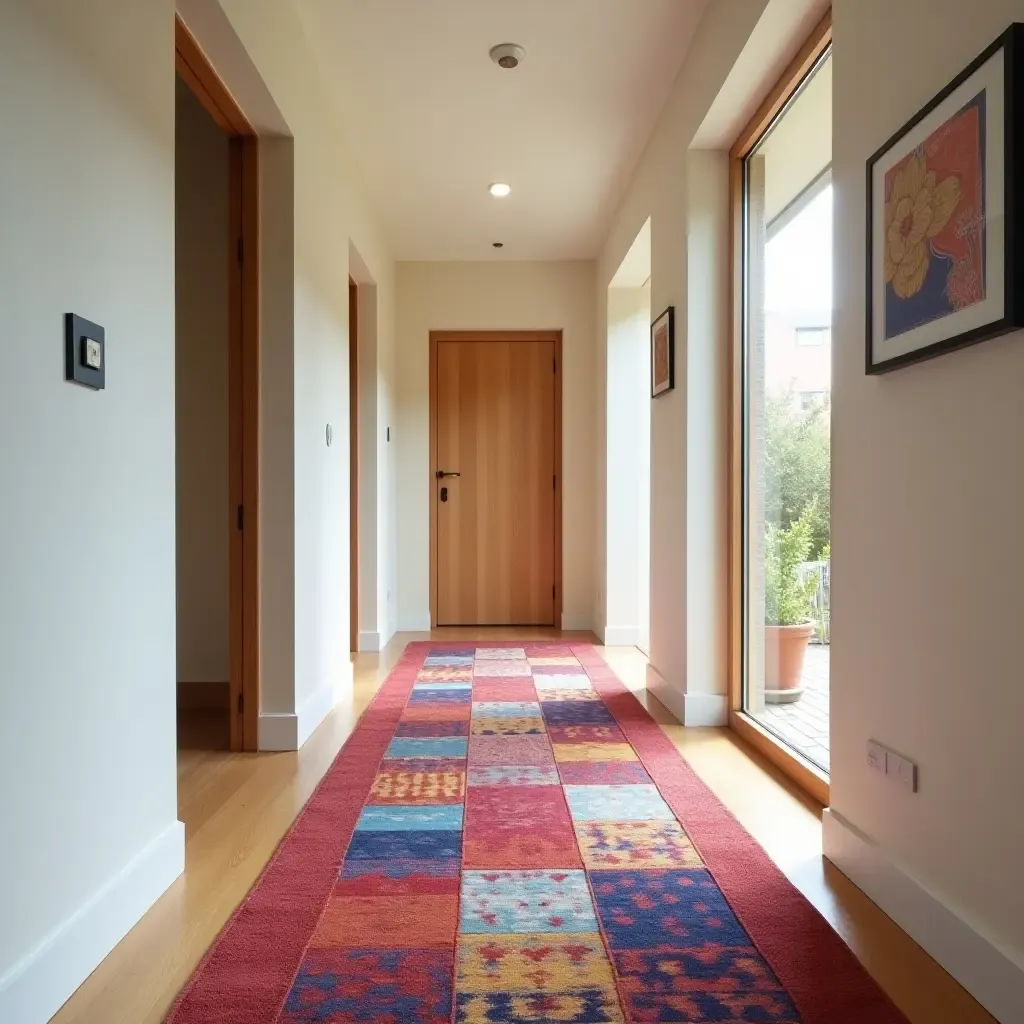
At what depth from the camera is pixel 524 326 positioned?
19.4 ft

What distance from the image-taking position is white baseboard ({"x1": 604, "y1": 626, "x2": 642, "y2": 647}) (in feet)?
17.2

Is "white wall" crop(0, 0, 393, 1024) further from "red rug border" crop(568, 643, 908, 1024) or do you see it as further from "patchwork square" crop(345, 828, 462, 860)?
"red rug border" crop(568, 643, 908, 1024)

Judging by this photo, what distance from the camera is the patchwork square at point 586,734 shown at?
3041mm

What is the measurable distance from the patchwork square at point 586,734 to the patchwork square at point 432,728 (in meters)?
0.34

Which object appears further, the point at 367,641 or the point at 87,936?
the point at 367,641

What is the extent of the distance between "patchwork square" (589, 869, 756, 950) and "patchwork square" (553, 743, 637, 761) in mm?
900

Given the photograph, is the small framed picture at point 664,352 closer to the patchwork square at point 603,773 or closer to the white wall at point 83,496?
the patchwork square at point 603,773

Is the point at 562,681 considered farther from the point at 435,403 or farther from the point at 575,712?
the point at 435,403

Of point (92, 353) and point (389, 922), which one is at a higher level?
point (92, 353)

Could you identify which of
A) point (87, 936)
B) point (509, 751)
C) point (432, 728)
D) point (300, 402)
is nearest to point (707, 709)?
point (509, 751)

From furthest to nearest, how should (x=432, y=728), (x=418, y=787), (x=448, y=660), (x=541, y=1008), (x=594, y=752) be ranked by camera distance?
(x=448, y=660), (x=432, y=728), (x=594, y=752), (x=418, y=787), (x=541, y=1008)

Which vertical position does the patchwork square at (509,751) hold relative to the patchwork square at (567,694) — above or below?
above

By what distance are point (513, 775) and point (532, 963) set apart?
1121 mm

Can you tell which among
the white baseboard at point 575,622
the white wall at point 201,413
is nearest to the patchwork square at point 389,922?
the white wall at point 201,413
